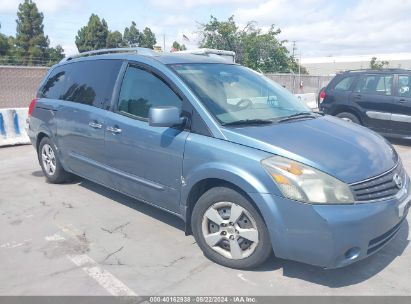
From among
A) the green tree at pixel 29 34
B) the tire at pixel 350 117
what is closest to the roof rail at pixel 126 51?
the tire at pixel 350 117

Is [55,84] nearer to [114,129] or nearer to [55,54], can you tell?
[114,129]

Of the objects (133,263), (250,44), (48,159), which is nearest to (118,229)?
(133,263)

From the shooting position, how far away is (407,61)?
78.4 metres

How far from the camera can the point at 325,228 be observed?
2.98m

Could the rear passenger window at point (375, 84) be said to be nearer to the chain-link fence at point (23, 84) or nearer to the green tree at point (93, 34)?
the chain-link fence at point (23, 84)

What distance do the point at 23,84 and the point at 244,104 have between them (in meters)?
23.2

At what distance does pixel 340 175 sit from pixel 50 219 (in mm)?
3227

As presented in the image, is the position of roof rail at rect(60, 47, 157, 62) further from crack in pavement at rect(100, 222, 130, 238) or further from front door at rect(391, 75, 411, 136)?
front door at rect(391, 75, 411, 136)

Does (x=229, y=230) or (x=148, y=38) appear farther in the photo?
(x=148, y=38)

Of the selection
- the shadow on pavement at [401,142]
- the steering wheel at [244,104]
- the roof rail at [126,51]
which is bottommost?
the shadow on pavement at [401,142]

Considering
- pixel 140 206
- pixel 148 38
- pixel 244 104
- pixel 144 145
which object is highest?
pixel 148 38

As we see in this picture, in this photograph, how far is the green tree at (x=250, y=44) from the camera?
33.9 m

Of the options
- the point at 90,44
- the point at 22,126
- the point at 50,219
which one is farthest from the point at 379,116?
the point at 90,44

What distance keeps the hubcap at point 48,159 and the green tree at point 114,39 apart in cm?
4877
